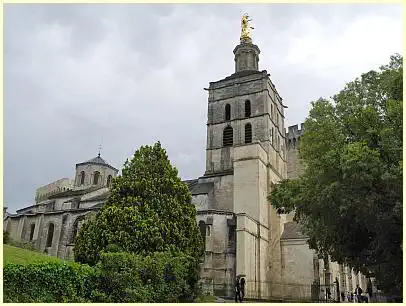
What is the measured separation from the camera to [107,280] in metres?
17.3

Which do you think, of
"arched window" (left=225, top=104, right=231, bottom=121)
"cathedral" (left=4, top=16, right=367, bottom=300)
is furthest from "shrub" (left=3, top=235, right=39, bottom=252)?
"arched window" (left=225, top=104, right=231, bottom=121)

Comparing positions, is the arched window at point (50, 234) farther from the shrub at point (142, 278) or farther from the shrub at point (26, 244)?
the shrub at point (142, 278)

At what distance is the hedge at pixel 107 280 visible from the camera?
1398 cm

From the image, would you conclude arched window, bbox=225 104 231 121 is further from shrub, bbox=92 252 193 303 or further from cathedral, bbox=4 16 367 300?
shrub, bbox=92 252 193 303

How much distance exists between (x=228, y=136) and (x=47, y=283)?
98.2 feet

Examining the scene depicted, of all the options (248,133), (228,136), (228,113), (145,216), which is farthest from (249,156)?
(145,216)

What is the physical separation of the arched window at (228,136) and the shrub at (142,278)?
893 inches

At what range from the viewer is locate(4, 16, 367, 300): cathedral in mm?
29812

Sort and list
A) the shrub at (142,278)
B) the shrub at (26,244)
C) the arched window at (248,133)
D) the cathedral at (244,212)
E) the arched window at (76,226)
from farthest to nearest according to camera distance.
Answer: the arched window at (248,133) < the arched window at (76,226) < the shrub at (26,244) < the cathedral at (244,212) < the shrub at (142,278)

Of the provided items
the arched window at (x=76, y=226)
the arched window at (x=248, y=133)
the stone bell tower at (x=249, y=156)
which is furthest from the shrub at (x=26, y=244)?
the arched window at (x=248, y=133)

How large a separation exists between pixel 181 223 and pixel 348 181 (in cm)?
990

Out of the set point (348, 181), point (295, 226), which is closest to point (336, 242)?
point (348, 181)

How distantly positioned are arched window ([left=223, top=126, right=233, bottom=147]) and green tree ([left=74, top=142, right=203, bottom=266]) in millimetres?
18209

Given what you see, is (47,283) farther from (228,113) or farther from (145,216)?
(228,113)
